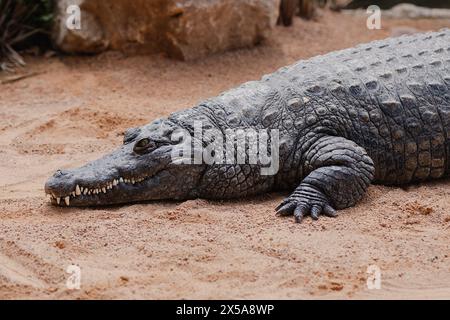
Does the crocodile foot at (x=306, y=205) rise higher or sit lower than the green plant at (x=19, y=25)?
lower

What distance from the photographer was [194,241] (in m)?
5.62

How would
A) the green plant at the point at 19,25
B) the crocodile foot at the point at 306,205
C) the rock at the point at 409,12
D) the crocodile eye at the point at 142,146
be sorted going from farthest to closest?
the rock at the point at 409,12 → the green plant at the point at 19,25 → the crocodile eye at the point at 142,146 → the crocodile foot at the point at 306,205

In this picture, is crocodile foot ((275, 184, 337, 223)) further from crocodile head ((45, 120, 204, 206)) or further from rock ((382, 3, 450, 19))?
rock ((382, 3, 450, 19))

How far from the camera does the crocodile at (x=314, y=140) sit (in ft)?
20.9

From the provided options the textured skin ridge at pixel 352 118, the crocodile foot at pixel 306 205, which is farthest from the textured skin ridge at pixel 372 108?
the crocodile foot at pixel 306 205

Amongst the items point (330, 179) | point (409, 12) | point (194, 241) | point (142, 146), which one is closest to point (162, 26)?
point (142, 146)

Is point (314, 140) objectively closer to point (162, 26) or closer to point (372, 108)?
point (372, 108)

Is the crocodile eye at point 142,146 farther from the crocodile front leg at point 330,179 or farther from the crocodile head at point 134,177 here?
the crocodile front leg at point 330,179

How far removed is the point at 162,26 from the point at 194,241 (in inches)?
211

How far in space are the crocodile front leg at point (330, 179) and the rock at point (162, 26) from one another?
4.19 metres

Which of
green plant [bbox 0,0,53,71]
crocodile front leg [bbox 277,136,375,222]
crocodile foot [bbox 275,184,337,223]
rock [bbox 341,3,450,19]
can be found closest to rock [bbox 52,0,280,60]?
green plant [bbox 0,0,53,71]

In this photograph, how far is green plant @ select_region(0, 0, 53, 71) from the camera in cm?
1062

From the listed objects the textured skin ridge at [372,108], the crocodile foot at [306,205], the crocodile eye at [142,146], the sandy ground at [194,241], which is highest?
the textured skin ridge at [372,108]

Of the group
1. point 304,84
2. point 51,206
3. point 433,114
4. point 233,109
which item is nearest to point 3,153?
point 51,206
